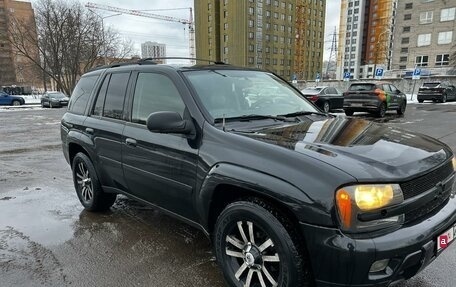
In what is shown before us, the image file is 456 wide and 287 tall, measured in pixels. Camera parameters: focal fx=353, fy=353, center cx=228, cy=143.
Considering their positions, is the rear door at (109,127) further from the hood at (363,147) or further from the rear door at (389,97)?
the rear door at (389,97)

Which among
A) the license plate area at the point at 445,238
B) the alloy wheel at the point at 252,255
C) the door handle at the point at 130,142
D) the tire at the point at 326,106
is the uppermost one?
the door handle at the point at 130,142

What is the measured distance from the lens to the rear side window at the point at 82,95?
4.62 metres

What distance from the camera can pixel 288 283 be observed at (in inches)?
89.4

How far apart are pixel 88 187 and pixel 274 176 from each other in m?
3.15

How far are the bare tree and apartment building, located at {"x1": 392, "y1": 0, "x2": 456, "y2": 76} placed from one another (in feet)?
158

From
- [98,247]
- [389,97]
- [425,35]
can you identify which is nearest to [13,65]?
[389,97]

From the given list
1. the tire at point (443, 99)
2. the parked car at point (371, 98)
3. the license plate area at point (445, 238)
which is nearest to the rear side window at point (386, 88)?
the parked car at point (371, 98)

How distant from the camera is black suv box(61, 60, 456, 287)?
2.09 m

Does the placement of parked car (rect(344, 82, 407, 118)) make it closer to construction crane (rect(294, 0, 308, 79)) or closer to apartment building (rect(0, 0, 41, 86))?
apartment building (rect(0, 0, 41, 86))

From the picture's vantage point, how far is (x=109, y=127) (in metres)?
3.95

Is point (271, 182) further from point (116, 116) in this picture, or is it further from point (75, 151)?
point (75, 151)

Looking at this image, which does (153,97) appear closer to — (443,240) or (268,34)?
(443,240)

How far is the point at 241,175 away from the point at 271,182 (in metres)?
0.26

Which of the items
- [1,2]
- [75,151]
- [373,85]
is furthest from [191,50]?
[75,151]
